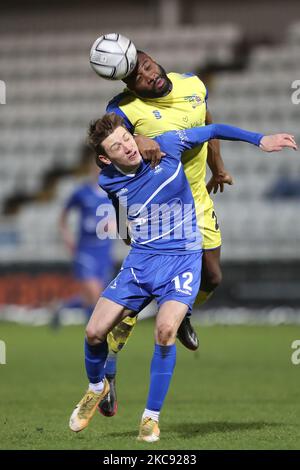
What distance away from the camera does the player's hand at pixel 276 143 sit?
6.49m

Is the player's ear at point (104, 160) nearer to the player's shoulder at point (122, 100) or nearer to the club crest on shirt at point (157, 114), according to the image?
the player's shoulder at point (122, 100)

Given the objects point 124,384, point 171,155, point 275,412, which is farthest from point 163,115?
point 124,384

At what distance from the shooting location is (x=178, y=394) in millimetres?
9188

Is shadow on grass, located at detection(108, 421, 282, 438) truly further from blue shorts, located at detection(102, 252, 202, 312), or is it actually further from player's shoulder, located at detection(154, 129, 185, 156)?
player's shoulder, located at detection(154, 129, 185, 156)

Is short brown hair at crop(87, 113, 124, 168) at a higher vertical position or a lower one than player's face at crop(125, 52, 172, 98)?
lower

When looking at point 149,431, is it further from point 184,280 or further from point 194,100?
point 194,100

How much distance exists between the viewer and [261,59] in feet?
66.7

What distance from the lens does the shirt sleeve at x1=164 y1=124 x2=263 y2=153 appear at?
6688mm

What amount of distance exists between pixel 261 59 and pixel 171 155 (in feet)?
46.2

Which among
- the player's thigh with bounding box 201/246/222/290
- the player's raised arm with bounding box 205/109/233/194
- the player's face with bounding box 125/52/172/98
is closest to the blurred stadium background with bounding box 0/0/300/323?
the player's thigh with bounding box 201/246/222/290

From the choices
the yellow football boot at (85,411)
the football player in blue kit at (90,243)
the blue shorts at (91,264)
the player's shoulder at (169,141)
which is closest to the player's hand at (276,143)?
the player's shoulder at (169,141)

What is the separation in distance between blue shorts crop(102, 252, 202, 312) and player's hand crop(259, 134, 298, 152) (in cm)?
85
